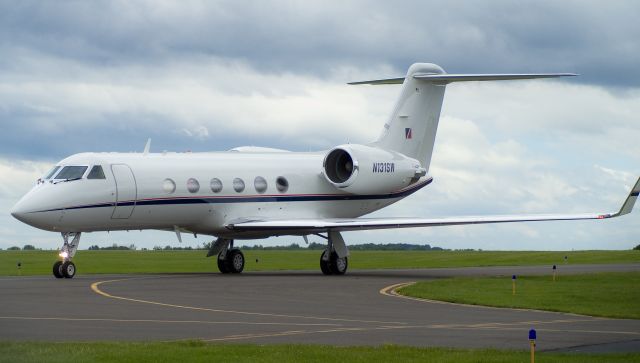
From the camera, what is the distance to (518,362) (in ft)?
49.7

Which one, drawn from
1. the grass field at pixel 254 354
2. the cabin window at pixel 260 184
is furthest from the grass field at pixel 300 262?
the grass field at pixel 254 354

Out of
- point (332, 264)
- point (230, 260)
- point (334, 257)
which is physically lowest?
point (332, 264)

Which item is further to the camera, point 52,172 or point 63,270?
point 52,172

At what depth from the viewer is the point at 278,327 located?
20078 mm

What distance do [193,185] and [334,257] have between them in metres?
5.87

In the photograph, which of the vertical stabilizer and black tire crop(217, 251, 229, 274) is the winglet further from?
black tire crop(217, 251, 229, 274)

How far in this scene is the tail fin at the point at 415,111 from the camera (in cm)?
4478

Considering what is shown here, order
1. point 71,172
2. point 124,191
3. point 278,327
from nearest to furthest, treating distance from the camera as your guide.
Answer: point 278,327 → point 71,172 → point 124,191

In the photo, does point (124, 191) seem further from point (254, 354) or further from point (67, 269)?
point (254, 354)

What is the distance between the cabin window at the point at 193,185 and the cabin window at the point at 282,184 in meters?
4.21

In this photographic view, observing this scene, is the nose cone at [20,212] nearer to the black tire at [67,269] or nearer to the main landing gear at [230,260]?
the black tire at [67,269]

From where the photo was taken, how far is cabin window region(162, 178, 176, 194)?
37247 mm

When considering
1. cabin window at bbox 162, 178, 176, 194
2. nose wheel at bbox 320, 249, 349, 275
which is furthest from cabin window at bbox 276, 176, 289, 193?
cabin window at bbox 162, 178, 176, 194

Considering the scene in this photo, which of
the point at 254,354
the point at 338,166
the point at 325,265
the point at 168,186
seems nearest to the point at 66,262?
the point at 168,186
